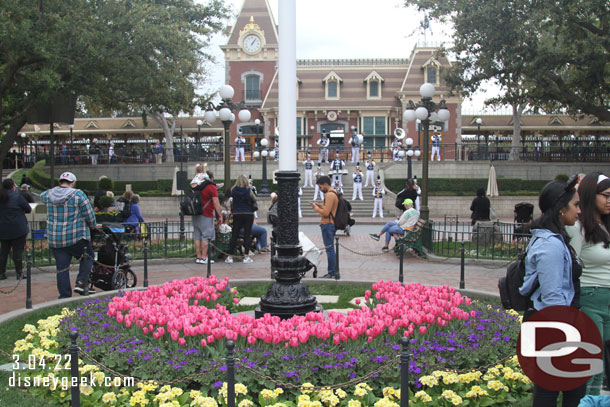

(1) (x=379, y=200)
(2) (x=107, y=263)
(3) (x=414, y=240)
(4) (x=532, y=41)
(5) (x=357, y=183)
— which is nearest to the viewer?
(2) (x=107, y=263)

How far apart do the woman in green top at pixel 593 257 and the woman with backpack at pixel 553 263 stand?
30 cm

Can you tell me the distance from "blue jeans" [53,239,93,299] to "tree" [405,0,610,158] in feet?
52.9

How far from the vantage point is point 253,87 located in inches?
1821

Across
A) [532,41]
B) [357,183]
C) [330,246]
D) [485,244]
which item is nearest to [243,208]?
[330,246]

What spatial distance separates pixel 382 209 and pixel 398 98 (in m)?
18.5

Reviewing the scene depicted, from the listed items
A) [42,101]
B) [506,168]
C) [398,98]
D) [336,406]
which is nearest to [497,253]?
[336,406]

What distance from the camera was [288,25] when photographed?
713 centimetres

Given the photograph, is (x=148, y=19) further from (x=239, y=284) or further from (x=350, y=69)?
(x=350, y=69)

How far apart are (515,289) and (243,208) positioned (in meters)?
8.90

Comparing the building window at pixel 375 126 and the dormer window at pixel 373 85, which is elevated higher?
the dormer window at pixel 373 85

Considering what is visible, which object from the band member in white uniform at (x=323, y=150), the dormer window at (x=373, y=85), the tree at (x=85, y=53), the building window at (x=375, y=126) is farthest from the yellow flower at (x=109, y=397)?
the dormer window at (x=373, y=85)

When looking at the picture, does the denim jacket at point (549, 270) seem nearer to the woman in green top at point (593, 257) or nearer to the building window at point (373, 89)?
the woman in green top at point (593, 257)

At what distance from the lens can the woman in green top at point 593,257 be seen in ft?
14.9

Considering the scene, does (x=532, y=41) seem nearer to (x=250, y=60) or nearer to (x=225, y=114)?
(x=225, y=114)
